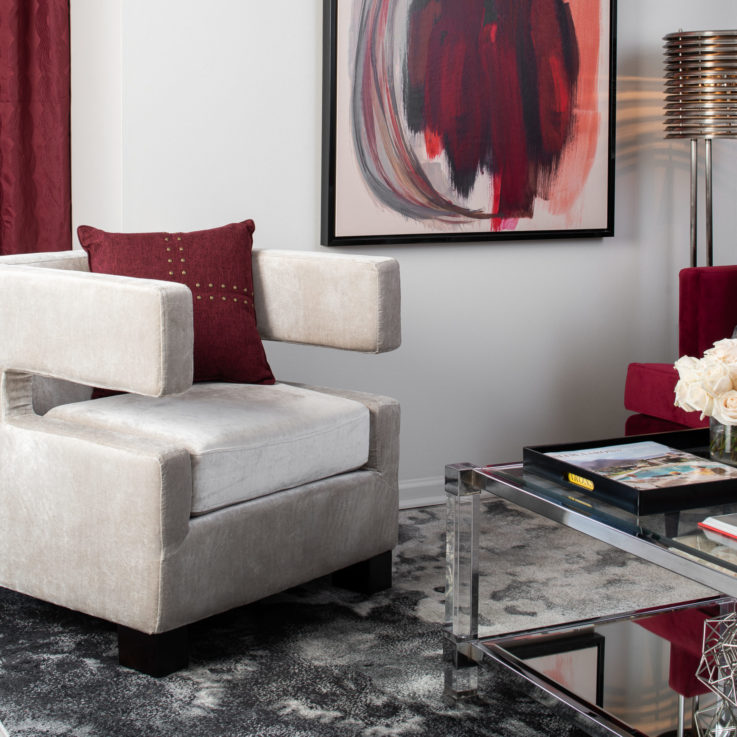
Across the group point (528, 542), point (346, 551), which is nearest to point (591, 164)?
point (528, 542)

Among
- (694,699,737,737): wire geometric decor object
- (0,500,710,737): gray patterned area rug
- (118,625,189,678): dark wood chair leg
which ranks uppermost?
(694,699,737,737): wire geometric decor object

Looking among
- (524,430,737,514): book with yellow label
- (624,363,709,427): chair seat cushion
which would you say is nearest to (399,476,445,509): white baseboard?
(624,363,709,427): chair seat cushion

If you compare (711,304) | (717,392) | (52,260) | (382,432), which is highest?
(52,260)

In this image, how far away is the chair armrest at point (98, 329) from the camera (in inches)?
77.6

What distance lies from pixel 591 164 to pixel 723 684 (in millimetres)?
2184

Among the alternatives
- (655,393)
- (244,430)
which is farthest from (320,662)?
(655,393)

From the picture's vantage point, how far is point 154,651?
2.05 m

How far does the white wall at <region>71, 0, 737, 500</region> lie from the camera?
2.89 metres

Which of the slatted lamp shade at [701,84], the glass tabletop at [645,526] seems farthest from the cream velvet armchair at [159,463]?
the slatted lamp shade at [701,84]

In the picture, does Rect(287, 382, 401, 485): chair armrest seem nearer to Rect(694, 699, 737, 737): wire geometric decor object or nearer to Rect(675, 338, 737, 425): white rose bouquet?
Rect(675, 338, 737, 425): white rose bouquet

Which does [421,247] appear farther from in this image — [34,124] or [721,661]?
[721,661]

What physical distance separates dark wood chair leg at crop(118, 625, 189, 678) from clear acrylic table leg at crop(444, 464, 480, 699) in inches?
20.2

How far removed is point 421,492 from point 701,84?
5.03ft

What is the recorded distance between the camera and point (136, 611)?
6.62ft
